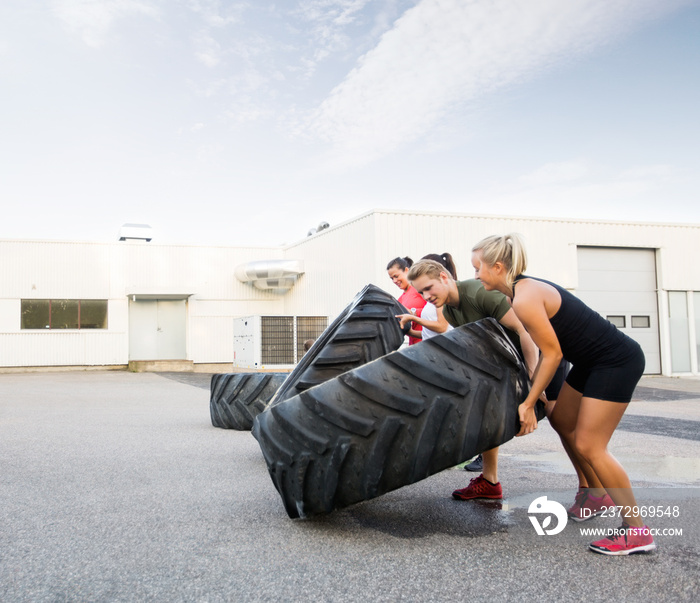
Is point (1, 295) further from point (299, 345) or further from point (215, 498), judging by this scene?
point (215, 498)

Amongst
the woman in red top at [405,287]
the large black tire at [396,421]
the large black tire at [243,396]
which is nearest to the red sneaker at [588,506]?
the large black tire at [396,421]

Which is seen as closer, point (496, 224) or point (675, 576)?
point (675, 576)

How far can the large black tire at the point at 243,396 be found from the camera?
20.9 feet

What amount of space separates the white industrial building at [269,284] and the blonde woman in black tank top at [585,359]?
13420 millimetres

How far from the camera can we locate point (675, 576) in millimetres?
2375

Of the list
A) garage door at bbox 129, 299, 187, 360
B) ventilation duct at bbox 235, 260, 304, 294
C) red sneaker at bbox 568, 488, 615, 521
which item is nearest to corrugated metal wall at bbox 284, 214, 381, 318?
ventilation duct at bbox 235, 260, 304, 294

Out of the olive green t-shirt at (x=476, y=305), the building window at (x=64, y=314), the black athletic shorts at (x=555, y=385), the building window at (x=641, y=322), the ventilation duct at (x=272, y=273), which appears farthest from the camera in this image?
the building window at (x=64, y=314)

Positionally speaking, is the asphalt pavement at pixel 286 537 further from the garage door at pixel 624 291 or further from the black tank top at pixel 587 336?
the garage door at pixel 624 291

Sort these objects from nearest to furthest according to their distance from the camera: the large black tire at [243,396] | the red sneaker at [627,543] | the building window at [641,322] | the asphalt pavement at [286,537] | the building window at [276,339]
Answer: the asphalt pavement at [286,537]
the red sneaker at [627,543]
the large black tire at [243,396]
the building window at [276,339]
the building window at [641,322]

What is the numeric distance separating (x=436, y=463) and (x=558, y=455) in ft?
9.61

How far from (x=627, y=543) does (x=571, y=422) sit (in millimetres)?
704

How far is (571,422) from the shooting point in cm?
322

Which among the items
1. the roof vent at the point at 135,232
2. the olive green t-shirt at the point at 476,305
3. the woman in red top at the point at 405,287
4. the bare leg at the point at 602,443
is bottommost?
the bare leg at the point at 602,443

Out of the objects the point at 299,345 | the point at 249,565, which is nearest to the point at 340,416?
the point at 249,565
